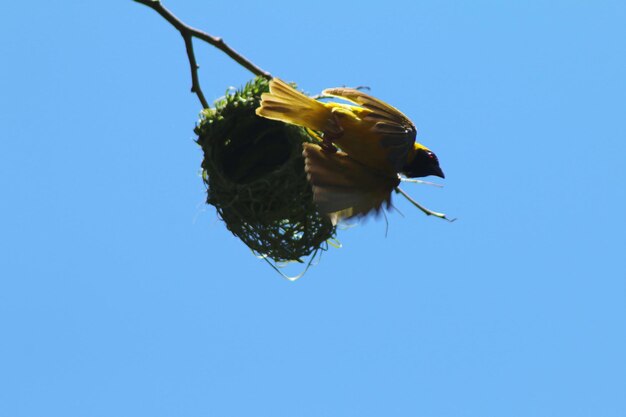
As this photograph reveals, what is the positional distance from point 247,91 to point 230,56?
0.27 meters

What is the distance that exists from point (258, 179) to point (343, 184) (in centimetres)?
23

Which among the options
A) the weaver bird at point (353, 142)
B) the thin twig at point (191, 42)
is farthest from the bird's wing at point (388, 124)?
the thin twig at point (191, 42)

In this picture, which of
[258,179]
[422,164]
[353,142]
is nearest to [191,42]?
[258,179]

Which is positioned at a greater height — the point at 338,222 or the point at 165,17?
the point at 165,17

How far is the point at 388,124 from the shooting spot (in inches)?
86.4

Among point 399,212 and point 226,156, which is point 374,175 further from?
point 226,156

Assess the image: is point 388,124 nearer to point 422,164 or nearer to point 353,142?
point 353,142

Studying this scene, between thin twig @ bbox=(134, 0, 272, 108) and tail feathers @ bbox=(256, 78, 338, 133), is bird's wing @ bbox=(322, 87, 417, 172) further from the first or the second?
thin twig @ bbox=(134, 0, 272, 108)

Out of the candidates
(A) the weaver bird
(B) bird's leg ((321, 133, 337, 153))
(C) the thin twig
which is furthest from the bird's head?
(C) the thin twig

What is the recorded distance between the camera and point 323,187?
78.5 inches

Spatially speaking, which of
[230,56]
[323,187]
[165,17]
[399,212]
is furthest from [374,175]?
[165,17]

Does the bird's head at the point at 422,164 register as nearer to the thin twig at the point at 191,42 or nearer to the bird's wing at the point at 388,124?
the bird's wing at the point at 388,124

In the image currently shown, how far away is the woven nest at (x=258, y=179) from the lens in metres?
2.07

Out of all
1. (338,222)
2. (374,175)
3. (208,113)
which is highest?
(208,113)
